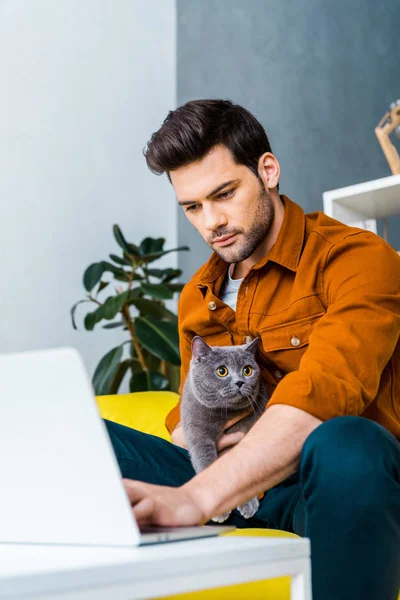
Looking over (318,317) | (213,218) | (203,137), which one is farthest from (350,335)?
(203,137)

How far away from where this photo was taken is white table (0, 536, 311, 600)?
522 mm

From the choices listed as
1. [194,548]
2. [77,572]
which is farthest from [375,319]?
[77,572]

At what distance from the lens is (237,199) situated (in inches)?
56.3

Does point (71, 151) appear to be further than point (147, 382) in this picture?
Yes

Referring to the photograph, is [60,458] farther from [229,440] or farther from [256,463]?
[229,440]

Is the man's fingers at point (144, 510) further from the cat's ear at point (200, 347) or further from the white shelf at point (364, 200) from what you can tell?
the white shelf at point (364, 200)

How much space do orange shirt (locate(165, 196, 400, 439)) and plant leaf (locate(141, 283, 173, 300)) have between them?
42.1 inches

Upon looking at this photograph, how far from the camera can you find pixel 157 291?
2779mm

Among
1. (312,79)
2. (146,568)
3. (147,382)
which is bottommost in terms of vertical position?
(147,382)

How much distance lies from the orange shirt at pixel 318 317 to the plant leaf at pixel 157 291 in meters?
1.07

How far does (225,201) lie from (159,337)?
4.36ft

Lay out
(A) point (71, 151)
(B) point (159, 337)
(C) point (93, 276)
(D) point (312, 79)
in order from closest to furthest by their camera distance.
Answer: (B) point (159, 337), (C) point (93, 276), (D) point (312, 79), (A) point (71, 151)

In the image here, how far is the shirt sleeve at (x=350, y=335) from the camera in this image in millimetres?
1009

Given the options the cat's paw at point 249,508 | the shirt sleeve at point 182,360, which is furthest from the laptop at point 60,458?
the shirt sleeve at point 182,360
